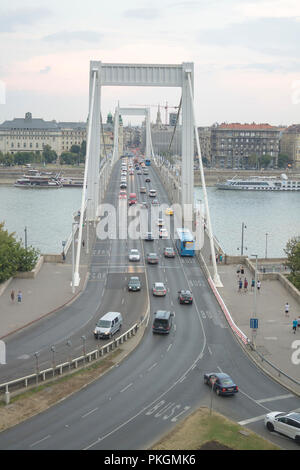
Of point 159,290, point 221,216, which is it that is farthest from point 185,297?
point 221,216

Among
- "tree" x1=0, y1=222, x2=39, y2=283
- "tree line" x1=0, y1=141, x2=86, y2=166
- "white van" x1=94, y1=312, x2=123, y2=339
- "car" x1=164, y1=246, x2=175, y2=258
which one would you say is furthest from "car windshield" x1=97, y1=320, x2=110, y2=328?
"tree line" x1=0, y1=141, x2=86, y2=166

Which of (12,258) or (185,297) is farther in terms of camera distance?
(12,258)

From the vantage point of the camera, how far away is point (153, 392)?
21.0 meters

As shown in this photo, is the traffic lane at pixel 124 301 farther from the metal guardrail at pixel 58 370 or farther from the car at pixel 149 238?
the car at pixel 149 238

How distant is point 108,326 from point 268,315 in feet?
29.0

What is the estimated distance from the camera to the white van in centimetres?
2655

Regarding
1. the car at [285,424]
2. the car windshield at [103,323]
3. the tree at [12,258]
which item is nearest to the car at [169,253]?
the tree at [12,258]

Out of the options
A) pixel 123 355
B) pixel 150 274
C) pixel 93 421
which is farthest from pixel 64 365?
pixel 150 274

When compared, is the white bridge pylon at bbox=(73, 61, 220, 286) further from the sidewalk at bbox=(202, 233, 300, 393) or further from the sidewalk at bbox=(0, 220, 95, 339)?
the sidewalk at bbox=(202, 233, 300, 393)

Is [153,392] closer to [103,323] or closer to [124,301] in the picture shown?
[103,323]

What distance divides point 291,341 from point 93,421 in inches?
463

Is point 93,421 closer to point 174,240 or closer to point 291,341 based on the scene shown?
point 291,341

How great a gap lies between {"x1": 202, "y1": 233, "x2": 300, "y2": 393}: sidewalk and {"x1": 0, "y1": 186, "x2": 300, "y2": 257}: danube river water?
7.04 meters

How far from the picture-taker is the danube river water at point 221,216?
6431 centimetres
